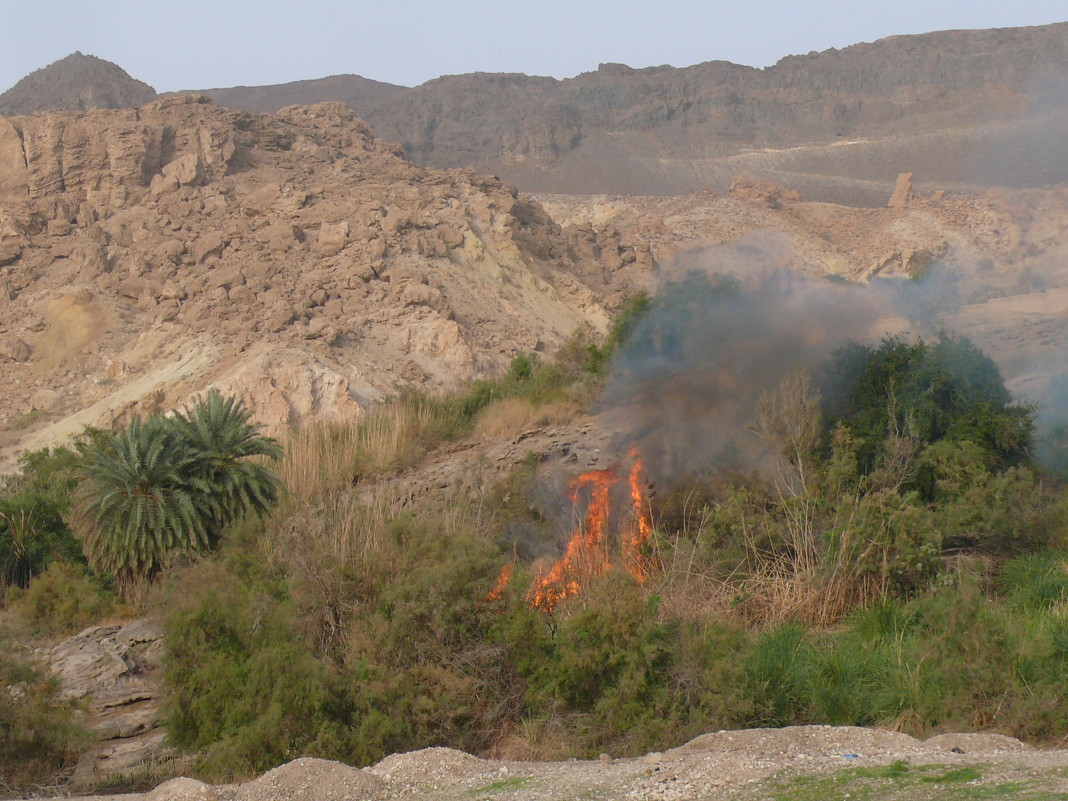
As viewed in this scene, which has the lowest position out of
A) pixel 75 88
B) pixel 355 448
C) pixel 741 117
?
pixel 355 448

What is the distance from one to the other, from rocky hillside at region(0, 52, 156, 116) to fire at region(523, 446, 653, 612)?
5919 centimetres

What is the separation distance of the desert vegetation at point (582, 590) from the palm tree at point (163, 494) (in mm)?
35

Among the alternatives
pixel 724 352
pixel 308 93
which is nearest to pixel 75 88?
pixel 308 93

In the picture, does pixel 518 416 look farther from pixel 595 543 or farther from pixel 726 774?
pixel 726 774

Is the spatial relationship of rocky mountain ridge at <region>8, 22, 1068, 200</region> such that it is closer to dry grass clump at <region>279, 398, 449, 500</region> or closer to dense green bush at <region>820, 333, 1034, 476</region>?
dry grass clump at <region>279, 398, 449, 500</region>

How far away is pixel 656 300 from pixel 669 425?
4.04 m

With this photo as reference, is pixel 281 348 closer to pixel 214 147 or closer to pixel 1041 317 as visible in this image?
pixel 214 147

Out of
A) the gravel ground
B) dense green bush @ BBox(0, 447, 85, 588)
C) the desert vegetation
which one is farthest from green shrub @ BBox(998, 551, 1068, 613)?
dense green bush @ BBox(0, 447, 85, 588)

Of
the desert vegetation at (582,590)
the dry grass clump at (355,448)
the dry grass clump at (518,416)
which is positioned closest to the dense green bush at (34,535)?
the desert vegetation at (582,590)

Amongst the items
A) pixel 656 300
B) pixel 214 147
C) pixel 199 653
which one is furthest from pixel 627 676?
pixel 214 147

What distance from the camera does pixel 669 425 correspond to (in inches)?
525

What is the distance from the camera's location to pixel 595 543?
34.0 feet

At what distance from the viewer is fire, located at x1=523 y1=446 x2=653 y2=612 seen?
8.83m

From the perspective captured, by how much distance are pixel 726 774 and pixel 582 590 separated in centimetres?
263
